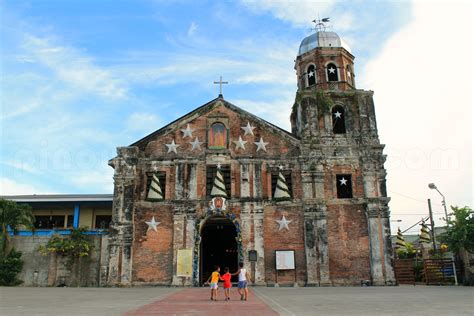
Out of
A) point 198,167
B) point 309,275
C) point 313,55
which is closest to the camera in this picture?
point 309,275

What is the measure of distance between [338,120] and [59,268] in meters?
19.5

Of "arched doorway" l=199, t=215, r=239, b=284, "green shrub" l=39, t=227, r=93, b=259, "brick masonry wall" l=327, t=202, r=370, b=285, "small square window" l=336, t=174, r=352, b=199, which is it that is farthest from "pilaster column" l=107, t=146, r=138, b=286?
"small square window" l=336, t=174, r=352, b=199

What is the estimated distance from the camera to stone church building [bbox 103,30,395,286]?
23.6 meters

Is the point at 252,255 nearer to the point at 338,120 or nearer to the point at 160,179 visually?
the point at 160,179

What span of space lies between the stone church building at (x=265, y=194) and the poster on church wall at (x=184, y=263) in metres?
0.08

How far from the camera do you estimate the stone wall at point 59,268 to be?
78.9 ft

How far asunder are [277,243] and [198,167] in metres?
6.53

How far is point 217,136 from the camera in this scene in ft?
86.6

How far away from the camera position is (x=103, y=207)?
31141mm

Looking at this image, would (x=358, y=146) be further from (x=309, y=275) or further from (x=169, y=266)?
(x=169, y=266)

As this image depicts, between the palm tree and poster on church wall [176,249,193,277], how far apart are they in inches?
370

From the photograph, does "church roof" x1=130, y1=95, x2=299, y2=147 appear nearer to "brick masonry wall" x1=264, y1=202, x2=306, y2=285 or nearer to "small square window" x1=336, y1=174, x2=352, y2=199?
"small square window" x1=336, y1=174, x2=352, y2=199

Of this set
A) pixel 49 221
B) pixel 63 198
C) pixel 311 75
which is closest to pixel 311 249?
pixel 311 75

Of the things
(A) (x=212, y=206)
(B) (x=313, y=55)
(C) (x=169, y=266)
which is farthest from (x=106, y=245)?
(B) (x=313, y=55)
